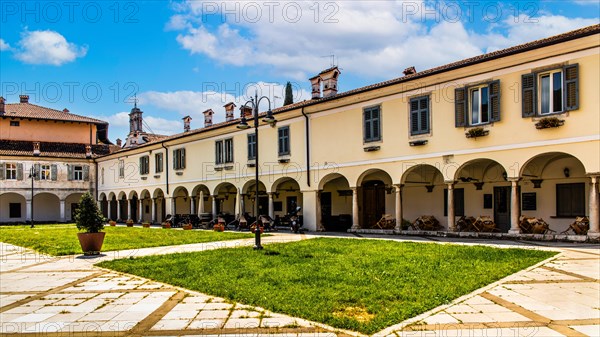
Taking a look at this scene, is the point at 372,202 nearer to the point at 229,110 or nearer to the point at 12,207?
the point at 229,110

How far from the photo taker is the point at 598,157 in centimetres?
1310

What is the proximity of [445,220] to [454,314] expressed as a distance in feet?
44.5

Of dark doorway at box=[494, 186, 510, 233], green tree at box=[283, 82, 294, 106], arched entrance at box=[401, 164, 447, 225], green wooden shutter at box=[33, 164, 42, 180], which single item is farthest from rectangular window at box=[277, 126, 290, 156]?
green wooden shutter at box=[33, 164, 42, 180]

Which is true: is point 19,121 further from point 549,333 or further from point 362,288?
point 549,333

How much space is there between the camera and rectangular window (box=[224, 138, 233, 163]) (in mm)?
26250

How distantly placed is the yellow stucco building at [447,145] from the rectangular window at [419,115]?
4 centimetres

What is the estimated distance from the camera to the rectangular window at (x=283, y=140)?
2267 cm

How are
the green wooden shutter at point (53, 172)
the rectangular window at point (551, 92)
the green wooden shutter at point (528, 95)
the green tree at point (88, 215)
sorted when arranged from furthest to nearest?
1. the green wooden shutter at point (53, 172)
2. the green wooden shutter at point (528, 95)
3. the rectangular window at point (551, 92)
4. the green tree at point (88, 215)

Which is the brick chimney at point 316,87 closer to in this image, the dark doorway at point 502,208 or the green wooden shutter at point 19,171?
the dark doorway at point 502,208

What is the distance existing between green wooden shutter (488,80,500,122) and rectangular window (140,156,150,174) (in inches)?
1006

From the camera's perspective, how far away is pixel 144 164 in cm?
3453

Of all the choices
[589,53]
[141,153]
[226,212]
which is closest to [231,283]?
[589,53]

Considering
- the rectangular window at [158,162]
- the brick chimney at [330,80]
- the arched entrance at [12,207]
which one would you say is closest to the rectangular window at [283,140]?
the brick chimney at [330,80]

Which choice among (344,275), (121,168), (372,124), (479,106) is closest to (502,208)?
(479,106)
